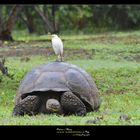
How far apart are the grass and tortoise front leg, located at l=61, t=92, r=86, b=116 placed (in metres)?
0.11

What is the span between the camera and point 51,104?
7.16m

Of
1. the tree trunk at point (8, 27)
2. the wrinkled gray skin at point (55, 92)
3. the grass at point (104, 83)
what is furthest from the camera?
the tree trunk at point (8, 27)

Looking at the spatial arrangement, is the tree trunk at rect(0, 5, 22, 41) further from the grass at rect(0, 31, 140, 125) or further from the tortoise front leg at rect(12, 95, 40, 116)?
the tortoise front leg at rect(12, 95, 40, 116)

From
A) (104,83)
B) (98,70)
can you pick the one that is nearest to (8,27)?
(98,70)

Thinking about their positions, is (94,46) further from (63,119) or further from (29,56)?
(63,119)

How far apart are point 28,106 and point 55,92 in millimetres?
362

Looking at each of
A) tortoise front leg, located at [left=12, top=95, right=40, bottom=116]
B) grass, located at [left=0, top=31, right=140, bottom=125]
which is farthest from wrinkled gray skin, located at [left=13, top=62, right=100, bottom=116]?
grass, located at [left=0, top=31, right=140, bottom=125]

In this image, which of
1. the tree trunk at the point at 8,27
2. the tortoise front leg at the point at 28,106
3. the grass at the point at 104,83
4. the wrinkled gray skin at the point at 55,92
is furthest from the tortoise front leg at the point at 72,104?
the tree trunk at the point at 8,27

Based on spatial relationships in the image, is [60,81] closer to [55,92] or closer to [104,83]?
[55,92]

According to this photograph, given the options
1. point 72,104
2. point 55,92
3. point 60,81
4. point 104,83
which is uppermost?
point 60,81

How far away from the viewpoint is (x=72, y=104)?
288 inches

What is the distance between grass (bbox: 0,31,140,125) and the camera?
6816 millimetres

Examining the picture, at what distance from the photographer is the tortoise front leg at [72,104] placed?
725 centimetres

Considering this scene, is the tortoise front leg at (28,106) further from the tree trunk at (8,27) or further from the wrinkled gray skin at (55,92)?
the tree trunk at (8,27)
